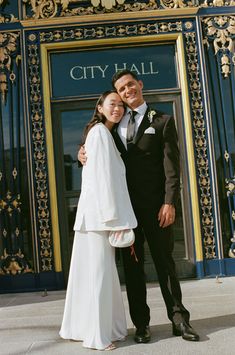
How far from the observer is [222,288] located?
5.47 m

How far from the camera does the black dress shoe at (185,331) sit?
345 cm

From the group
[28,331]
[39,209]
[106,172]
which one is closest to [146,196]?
[106,172]

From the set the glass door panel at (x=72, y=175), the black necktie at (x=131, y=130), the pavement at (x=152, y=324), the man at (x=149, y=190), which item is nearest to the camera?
the pavement at (x=152, y=324)

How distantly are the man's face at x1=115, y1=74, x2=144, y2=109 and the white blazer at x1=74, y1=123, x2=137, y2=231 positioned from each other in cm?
34

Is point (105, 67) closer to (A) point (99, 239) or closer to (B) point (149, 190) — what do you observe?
(B) point (149, 190)

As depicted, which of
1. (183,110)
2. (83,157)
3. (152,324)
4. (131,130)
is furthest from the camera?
(183,110)

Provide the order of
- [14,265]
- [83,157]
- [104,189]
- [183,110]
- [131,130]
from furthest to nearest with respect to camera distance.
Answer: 1. [183,110]
2. [14,265]
3. [131,130]
4. [83,157]
5. [104,189]

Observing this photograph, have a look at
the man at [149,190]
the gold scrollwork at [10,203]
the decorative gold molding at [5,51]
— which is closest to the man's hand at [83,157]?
the man at [149,190]

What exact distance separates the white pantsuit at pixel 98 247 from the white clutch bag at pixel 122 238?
2.0 inches

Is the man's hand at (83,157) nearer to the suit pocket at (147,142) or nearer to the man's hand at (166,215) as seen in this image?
the suit pocket at (147,142)

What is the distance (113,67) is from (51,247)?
277 centimetres

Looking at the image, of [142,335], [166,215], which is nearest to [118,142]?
[166,215]

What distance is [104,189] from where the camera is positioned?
3369 mm

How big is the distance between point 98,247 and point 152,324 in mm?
1148
